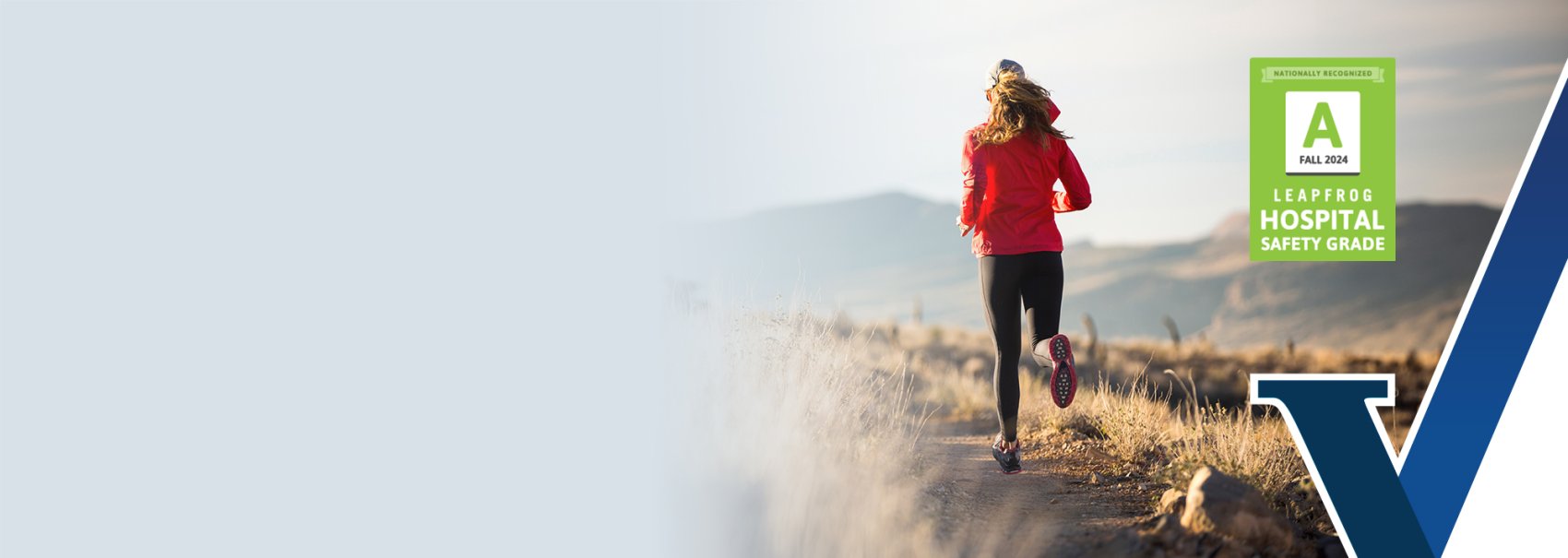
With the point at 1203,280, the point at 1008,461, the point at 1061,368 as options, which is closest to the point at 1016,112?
the point at 1061,368

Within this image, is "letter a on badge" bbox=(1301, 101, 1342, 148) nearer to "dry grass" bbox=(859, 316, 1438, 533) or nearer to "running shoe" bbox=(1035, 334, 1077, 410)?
"dry grass" bbox=(859, 316, 1438, 533)

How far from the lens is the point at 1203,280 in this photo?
5125 cm

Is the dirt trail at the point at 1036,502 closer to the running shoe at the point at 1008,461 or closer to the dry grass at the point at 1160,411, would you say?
the running shoe at the point at 1008,461

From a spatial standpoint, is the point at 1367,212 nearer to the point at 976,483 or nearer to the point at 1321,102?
the point at 1321,102

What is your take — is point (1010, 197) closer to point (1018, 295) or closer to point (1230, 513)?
point (1018, 295)

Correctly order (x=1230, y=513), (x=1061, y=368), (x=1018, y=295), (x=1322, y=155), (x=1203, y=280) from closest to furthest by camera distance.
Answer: (x=1230, y=513), (x=1061, y=368), (x=1018, y=295), (x=1322, y=155), (x=1203, y=280)

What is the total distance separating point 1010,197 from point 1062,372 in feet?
1.85

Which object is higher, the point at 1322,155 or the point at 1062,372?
the point at 1322,155

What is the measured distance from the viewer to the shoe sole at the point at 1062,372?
3.49 meters

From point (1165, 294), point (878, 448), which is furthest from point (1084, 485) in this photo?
point (1165, 294)

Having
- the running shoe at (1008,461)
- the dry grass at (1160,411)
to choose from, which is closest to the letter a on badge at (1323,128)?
the dry grass at (1160,411)

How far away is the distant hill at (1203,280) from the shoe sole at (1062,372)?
2829 cm

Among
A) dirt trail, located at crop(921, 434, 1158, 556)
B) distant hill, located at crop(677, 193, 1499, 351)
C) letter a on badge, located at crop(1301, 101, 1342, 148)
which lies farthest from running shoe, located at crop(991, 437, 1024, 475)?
distant hill, located at crop(677, 193, 1499, 351)

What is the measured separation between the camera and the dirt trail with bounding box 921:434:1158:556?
126 inches
